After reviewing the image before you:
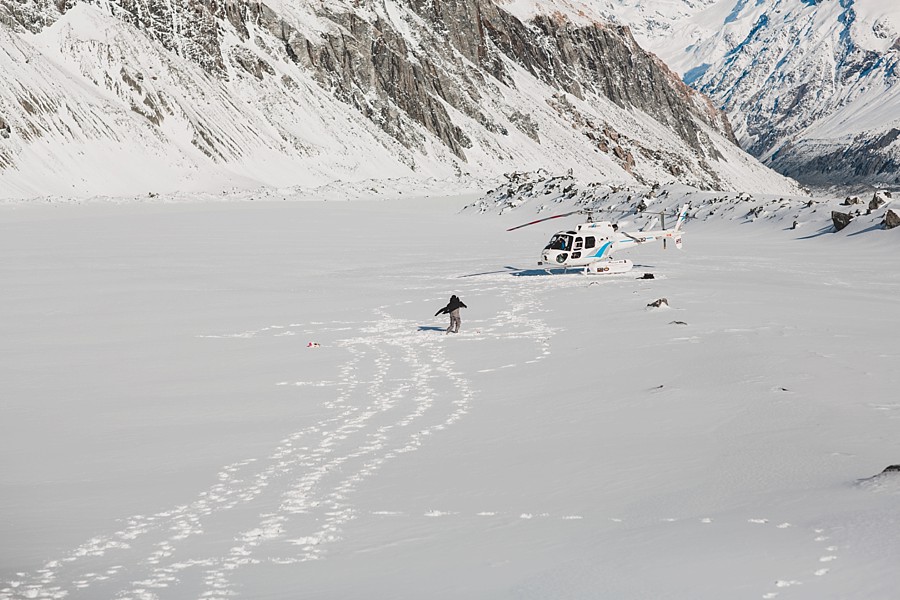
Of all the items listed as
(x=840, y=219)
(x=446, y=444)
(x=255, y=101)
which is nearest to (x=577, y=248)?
(x=446, y=444)

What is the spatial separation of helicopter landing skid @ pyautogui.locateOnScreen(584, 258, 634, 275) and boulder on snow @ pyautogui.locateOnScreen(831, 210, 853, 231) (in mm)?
19126

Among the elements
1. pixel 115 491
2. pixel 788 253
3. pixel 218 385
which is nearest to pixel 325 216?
pixel 788 253

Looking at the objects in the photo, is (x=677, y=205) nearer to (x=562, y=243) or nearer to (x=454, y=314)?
(x=562, y=243)

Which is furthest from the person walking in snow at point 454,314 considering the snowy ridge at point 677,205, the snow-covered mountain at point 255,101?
the snow-covered mountain at point 255,101

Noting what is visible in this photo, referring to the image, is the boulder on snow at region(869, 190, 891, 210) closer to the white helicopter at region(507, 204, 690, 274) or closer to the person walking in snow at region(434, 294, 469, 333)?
the white helicopter at region(507, 204, 690, 274)

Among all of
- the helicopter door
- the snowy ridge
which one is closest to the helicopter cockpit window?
the helicopter door

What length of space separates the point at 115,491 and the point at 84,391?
499cm

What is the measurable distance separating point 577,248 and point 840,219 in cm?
2111

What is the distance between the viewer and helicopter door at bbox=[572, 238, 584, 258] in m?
31.4

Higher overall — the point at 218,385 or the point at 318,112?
the point at 318,112

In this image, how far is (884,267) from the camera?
34.6 metres

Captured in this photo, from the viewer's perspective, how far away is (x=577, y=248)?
31.5 meters

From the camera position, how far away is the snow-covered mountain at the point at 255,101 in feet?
309

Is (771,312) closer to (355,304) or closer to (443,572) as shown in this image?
(355,304)
